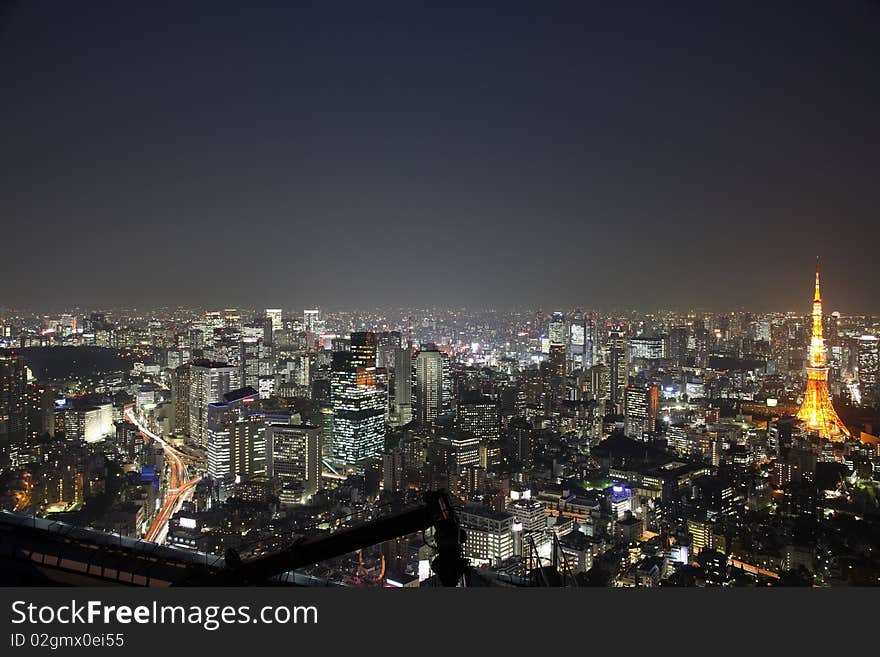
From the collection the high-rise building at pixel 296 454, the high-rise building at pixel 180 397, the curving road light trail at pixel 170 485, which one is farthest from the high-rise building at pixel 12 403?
the high-rise building at pixel 180 397

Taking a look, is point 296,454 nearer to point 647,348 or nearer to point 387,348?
point 387,348

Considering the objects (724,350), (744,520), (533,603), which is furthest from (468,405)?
(533,603)

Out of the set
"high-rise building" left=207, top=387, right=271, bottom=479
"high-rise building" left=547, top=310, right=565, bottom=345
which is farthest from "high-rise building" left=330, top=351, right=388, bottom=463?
"high-rise building" left=547, top=310, right=565, bottom=345

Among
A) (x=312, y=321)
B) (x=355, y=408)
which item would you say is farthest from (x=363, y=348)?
(x=355, y=408)

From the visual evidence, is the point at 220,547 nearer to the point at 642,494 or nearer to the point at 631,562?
the point at 631,562

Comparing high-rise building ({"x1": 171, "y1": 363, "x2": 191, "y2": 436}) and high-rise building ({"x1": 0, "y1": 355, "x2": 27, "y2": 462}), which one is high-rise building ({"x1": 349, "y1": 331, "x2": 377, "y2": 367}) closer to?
high-rise building ({"x1": 171, "y1": 363, "x2": 191, "y2": 436})

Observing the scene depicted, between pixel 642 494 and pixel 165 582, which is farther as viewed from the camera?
pixel 642 494
